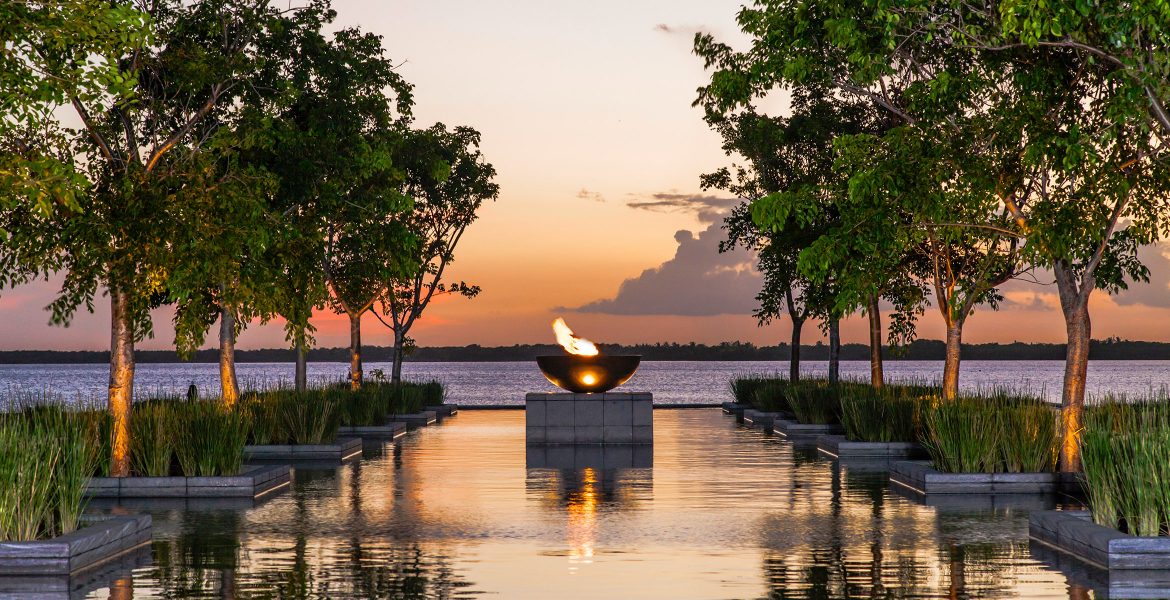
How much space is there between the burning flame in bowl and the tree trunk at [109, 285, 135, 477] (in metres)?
10.6

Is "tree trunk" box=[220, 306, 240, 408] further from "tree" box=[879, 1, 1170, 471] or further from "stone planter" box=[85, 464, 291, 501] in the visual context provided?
"tree" box=[879, 1, 1170, 471]

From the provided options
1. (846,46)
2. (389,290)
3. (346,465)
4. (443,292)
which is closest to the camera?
(846,46)

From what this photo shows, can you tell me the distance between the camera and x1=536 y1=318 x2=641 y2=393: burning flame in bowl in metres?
25.6

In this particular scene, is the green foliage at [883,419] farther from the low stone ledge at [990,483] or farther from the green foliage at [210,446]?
the green foliage at [210,446]

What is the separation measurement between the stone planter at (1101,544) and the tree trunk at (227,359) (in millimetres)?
15191

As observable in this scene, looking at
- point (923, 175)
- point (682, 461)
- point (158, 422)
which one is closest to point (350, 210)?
point (682, 461)

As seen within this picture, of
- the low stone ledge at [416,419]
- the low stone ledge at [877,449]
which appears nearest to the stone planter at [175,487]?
the low stone ledge at [877,449]

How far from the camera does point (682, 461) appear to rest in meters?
21.1

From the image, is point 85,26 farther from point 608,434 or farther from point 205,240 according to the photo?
point 608,434

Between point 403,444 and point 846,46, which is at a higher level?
point 846,46

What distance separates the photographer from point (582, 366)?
2561cm

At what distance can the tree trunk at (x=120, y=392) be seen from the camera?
15.9m

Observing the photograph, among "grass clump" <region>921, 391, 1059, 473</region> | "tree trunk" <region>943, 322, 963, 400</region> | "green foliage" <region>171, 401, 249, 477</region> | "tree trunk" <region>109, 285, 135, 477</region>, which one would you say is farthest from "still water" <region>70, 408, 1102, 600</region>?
"tree trunk" <region>943, 322, 963, 400</region>

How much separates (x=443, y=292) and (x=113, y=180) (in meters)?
26.9
